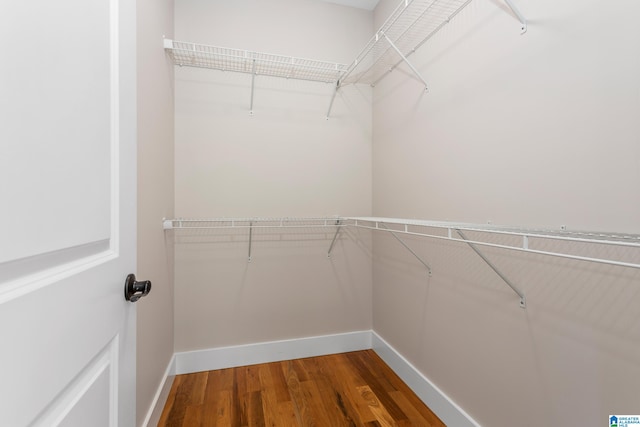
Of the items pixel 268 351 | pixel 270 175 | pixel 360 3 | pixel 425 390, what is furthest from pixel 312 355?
pixel 360 3

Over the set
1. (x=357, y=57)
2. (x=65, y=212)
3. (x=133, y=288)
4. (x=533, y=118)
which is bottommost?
(x=133, y=288)

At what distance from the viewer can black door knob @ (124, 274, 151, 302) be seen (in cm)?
64

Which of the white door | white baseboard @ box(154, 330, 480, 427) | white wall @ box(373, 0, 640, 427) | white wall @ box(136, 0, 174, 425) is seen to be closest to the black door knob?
the white door

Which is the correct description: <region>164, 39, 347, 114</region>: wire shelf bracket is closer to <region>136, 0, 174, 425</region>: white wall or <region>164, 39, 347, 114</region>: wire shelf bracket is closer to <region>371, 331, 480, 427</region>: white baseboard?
<region>136, 0, 174, 425</region>: white wall

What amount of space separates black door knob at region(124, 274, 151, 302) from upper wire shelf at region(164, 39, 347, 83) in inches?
57.0

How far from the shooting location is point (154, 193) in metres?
1.37

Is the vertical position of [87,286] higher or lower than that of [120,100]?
lower

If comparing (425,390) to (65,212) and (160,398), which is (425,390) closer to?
(160,398)

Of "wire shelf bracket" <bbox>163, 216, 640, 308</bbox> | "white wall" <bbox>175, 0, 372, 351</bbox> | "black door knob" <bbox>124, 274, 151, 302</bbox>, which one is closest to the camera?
"black door knob" <bbox>124, 274, 151, 302</bbox>

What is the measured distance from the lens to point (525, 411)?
103 centimetres

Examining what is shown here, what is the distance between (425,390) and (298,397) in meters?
0.72

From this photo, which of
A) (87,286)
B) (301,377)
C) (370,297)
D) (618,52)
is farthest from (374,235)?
(87,286)

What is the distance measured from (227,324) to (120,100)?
162cm

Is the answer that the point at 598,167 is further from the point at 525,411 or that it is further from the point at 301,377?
the point at 301,377
